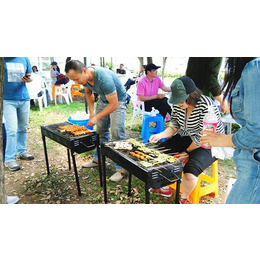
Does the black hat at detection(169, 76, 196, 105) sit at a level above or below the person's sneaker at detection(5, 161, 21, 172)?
above

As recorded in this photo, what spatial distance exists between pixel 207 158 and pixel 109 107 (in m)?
1.51

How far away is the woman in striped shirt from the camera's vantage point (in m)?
2.38

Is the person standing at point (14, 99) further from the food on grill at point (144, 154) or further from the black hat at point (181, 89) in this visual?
the black hat at point (181, 89)

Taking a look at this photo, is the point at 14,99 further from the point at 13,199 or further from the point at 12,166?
the point at 13,199

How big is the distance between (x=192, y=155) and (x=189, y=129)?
343mm

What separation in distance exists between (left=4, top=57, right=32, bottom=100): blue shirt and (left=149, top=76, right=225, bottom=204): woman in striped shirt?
2.54 meters

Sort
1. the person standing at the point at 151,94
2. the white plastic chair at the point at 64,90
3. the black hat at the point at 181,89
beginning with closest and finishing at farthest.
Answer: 1. the black hat at the point at 181,89
2. the person standing at the point at 151,94
3. the white plastic chair at the point at 64,90

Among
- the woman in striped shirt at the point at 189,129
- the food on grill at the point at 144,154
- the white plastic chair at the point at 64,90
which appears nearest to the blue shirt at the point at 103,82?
the food on grill at the point at 144,154

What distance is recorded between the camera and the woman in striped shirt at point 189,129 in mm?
2385

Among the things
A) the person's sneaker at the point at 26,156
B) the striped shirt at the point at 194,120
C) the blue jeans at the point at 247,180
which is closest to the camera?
the blue jeans at the point at 247,180

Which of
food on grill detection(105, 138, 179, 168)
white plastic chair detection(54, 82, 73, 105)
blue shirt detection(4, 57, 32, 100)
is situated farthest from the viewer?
white plastic chair detection(54, 82, 73, 105)

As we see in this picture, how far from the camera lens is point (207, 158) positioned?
2.56 m

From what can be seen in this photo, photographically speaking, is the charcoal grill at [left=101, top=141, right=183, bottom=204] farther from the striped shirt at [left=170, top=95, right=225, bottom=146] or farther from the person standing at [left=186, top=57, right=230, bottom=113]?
the person standing at [left=186, top=57, right=230, bottom=113]

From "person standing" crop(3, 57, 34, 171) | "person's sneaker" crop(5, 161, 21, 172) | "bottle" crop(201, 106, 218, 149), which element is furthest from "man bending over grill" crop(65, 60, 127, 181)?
"person's sneaker" crop(5, 161, 21, 172)
